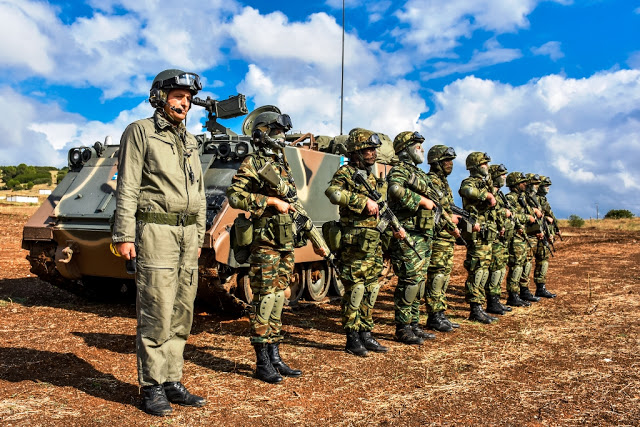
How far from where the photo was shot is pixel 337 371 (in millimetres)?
5074

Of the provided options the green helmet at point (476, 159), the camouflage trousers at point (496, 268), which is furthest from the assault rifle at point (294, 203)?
the camouflage trousers at point (496, 268)

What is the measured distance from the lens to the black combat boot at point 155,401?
3.82 meters

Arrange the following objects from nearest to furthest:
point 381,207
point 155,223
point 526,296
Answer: point 155,223
point 381,207
point 526,296

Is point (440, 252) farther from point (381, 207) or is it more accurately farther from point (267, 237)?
point (267, 237)

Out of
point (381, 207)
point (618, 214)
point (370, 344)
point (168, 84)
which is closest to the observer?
point (168, 84)

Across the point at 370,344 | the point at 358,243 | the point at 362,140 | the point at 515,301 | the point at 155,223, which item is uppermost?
the point at 362,140

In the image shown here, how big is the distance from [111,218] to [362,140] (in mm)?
3071

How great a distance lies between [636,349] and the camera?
5.89 m

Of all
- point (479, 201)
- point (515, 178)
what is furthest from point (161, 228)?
point (515, 178)

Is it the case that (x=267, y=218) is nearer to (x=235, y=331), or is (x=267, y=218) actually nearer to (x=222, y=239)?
(x=222, y=239)

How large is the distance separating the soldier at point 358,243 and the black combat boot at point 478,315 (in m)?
2.22

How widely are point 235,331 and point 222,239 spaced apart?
109 cm

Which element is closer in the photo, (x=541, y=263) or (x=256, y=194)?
(x=256, y=194)

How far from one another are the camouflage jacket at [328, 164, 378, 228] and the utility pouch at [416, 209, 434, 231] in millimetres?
839
